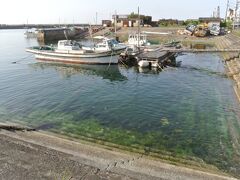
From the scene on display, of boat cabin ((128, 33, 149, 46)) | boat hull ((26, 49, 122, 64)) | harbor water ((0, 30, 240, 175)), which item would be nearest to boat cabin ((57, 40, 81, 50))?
boat hull ((26, 49, 122, 64))

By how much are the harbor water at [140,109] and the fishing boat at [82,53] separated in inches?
173

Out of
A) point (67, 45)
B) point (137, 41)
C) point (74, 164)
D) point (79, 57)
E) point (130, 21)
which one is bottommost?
point (74, 164)

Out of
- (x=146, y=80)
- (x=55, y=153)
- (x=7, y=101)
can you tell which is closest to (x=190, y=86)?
(x=146, y=80)

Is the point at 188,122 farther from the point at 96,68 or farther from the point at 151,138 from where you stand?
the point at 96,68

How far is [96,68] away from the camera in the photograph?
39.9 m

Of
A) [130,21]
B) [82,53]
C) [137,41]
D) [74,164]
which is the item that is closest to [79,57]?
[82,53]

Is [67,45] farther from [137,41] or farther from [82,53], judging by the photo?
[137,41]

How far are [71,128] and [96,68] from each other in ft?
77.3

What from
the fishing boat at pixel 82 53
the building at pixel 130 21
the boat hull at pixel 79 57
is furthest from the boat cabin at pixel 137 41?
the building at pixel 130 21

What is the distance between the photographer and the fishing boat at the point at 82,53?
40.2 meters

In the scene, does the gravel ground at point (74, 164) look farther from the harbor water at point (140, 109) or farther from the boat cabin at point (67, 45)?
the boat cabin at point (67, 45)

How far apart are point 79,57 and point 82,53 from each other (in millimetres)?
795

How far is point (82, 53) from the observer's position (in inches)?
1645

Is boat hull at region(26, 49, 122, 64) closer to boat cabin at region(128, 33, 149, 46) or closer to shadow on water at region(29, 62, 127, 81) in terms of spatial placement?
shadow on water at region(29, 62, 127, 81)
